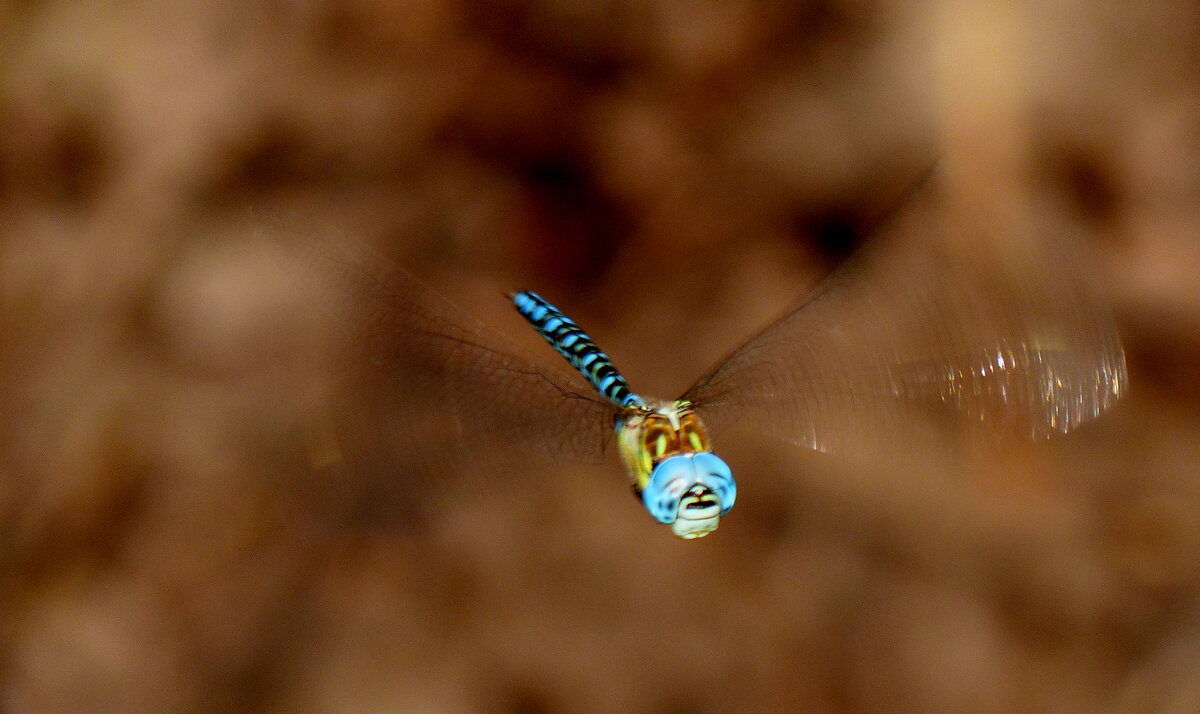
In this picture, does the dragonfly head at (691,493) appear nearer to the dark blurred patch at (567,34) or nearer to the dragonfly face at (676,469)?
the dragonfly face at (676,469)

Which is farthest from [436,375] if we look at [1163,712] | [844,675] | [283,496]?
[1163,712]

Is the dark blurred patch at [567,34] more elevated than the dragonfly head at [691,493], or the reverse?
the dark blurred patch at [567,34]

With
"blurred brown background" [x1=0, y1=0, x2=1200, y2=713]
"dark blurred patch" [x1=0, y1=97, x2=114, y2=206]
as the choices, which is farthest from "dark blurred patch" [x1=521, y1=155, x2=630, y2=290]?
"dark blurred patch" [x1=0, y1=97, x2=114, y2=206]

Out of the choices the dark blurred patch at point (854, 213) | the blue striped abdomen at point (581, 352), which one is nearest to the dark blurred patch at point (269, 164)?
the blue striped abdomen at point (581, 352)

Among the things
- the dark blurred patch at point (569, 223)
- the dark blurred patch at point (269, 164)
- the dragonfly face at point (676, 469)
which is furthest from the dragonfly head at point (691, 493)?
the dark blurred patch at point (269, 164)

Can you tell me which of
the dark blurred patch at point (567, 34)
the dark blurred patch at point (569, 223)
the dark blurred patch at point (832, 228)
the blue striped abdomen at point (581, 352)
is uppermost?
the dark blurred patch at point (567, 34)

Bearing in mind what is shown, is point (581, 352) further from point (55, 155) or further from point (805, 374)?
point (55, 155)

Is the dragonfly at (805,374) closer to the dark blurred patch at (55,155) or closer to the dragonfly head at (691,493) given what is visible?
the dragonfly head at (691,493)
